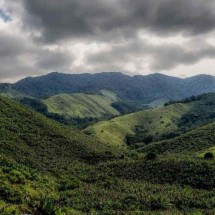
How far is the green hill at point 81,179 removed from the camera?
6950cm

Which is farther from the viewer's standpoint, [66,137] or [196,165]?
[66,137]

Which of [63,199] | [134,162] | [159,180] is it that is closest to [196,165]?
[159,180]

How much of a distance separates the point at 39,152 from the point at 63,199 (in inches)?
2162

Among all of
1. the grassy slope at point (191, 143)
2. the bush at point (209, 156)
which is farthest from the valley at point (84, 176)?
the grassy slope at point (191, 143)

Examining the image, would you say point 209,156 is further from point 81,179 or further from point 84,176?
point 81,179

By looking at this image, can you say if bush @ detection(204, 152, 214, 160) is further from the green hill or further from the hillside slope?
the hillside slope

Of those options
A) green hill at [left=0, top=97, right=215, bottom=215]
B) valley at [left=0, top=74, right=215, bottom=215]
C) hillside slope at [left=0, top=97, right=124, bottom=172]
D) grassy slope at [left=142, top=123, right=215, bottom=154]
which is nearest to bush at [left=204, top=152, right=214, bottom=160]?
valley at [left=0, top=74, right=215, bottom=215]

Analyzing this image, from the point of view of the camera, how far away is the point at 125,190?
287 ft

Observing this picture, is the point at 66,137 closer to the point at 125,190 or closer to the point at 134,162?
the point at 134,162

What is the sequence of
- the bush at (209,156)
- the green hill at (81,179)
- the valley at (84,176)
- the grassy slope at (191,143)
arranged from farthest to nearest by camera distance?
the grassy slope at (191,143), the bush at (209,156), the valley at (84,176), the green hill at (81,179)

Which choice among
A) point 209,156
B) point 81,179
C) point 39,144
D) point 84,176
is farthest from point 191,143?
point 81,179

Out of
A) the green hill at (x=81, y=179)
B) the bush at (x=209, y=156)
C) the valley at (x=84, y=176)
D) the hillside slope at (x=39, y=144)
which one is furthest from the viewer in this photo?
the hillside slope at (x=39, y=144)

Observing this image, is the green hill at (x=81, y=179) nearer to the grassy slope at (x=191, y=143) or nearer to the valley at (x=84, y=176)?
the valley at (x=84, y=176)

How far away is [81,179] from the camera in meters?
102
